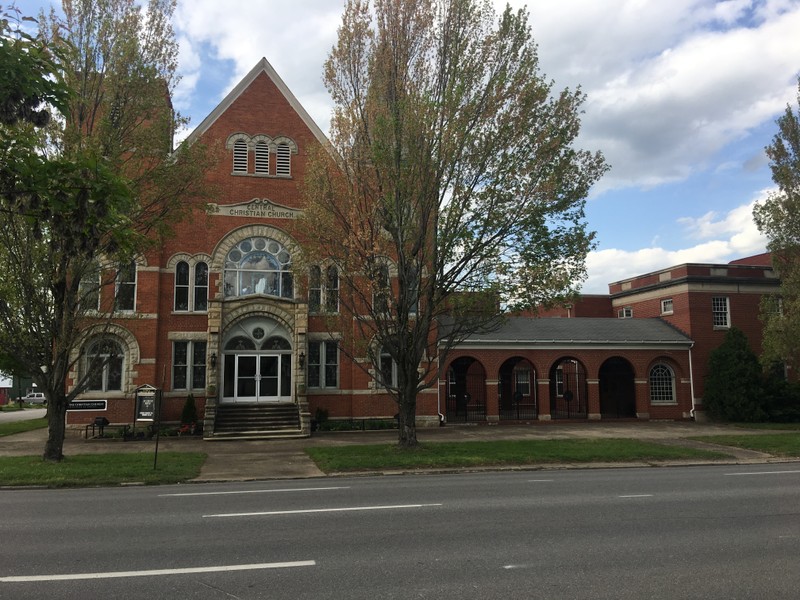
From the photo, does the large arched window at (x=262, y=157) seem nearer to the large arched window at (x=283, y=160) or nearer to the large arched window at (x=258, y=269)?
the large arched window at (x=283, y=160)

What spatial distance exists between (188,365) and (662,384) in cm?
2254

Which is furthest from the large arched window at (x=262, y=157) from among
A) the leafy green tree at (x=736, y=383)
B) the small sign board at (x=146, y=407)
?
the leafy green tree at (x=736, y=383)

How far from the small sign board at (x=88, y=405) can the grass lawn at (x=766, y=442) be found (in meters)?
22.0

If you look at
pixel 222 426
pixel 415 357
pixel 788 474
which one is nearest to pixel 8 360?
pixel 222 426

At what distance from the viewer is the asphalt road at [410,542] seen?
5.68m

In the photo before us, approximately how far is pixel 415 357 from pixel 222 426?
897cm

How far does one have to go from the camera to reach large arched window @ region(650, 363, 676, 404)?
30781 millimetres

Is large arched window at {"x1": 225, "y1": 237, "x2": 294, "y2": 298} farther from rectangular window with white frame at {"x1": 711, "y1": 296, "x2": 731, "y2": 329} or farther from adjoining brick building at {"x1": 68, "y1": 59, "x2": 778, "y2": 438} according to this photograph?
rectangular window with white frame at {"x1": 711, "y1": 296, "x2": 731, "y2": 329}

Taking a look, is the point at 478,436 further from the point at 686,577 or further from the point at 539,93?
the point at 686,577

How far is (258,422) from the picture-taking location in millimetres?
23438

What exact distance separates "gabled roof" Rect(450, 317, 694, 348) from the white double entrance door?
7.95 meters

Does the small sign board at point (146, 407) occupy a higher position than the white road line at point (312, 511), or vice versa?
the small sign board at point (146, 407)

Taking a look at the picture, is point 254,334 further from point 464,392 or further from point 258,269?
point 464,392

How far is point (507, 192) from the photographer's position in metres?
17.1
